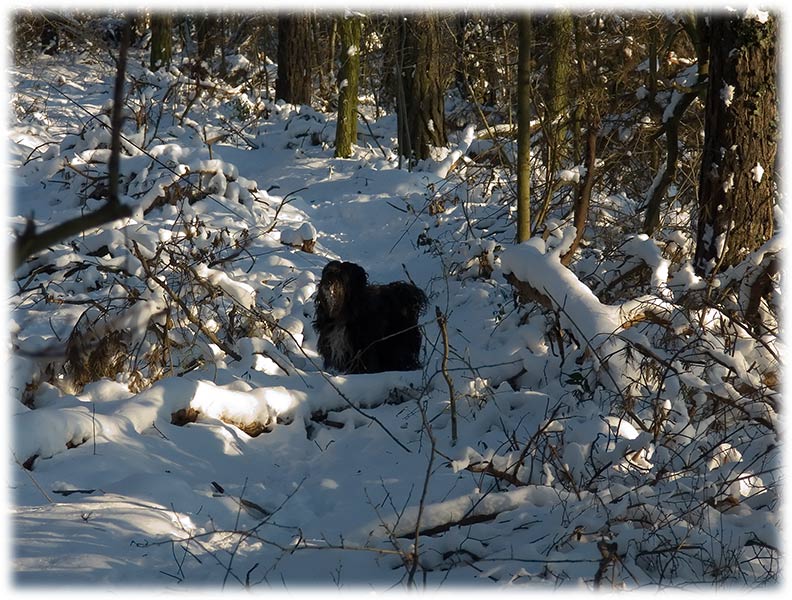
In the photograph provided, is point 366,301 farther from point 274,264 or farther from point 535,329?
point 274,264

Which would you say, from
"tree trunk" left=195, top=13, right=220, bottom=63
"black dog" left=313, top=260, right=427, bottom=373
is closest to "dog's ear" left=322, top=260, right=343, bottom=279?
"black dog" left=313, top=260, right=427, bottom=373

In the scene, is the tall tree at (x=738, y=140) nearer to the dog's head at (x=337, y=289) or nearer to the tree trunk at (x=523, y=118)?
the tree trunk at (x=523, y=118)

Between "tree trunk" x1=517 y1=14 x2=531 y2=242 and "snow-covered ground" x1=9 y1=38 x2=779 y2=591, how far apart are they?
65 cm

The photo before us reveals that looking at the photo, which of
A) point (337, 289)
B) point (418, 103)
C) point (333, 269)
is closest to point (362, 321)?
point (337, 289)

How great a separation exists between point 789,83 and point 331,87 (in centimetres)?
1319

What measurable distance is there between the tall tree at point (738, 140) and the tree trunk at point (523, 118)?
4.63 ft

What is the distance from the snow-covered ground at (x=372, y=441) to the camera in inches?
119

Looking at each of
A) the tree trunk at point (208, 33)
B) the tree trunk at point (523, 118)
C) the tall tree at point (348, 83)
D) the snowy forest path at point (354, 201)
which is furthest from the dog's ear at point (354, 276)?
the tree trunk at point (208, 33)

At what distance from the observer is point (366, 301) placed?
6.62 m

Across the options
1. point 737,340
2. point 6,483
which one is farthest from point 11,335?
point 737,340

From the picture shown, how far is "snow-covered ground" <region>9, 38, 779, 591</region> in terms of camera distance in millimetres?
3014

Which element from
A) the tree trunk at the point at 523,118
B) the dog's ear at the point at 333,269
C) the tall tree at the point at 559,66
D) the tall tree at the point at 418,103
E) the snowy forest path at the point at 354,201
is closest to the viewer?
the tree trunk at the point at 523,118

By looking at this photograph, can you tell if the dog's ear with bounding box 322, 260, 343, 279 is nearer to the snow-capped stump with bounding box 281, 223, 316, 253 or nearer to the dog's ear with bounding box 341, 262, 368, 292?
the dog's ear with bounding box 341, 262, 368, 292

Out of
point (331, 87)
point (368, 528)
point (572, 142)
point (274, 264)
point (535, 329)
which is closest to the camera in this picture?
point (368, 528)
